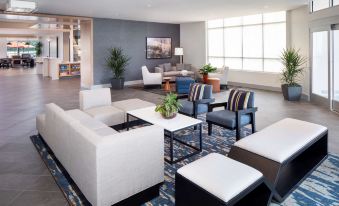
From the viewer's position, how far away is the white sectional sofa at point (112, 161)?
252cm

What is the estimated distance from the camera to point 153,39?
12.8 meters

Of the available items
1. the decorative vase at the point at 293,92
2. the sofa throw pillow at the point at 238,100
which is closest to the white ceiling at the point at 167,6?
the decorative vase at the point at 293,92

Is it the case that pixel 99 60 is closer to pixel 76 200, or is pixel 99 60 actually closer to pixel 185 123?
pixel 185 123

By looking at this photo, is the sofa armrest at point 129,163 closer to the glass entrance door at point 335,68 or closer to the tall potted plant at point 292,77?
the glass entrance door at point 335,68

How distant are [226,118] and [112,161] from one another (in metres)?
2.48

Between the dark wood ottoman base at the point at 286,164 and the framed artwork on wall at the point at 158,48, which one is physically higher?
the framed artwork on wall at the point at 158,48

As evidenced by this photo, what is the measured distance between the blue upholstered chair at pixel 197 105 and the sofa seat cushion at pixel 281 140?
1.76 metres

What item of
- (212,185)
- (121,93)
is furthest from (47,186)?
(121,93)

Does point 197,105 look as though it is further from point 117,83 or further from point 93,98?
point 117,83

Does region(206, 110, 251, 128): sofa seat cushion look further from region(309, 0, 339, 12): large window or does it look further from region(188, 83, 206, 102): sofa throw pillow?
region(309, 0, 339, 12): large window

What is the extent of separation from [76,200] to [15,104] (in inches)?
250

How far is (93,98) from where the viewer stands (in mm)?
5531

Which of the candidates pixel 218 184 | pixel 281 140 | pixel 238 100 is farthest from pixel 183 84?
pixel 218 184

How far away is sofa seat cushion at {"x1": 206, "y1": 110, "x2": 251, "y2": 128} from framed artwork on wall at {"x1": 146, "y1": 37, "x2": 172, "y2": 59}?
8393 mm
